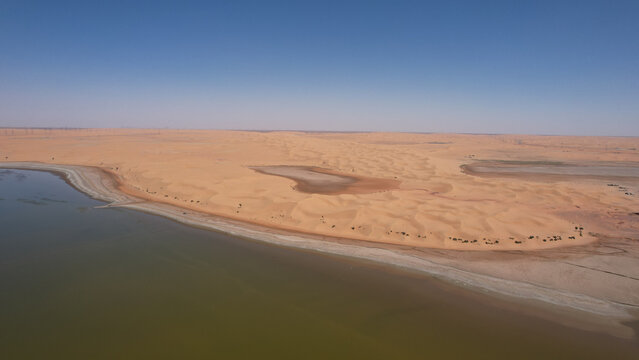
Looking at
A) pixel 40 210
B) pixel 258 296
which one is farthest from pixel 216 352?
pixel 40 210

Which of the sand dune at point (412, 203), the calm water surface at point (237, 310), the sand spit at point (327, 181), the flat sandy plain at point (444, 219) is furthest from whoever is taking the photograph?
the sand spit at point (327, 181)

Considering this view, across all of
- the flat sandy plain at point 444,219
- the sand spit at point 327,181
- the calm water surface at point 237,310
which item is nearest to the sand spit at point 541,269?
the flat sandy plain at point 444,219

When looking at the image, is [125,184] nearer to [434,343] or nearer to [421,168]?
[434,343]

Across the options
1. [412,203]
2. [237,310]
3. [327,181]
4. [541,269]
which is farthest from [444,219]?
[327,181]

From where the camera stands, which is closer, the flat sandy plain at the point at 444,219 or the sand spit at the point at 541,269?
the sand spit at the point at 541,269

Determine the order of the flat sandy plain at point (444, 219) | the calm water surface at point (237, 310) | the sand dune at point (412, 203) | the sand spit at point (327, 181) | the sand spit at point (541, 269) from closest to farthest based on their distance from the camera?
the calm water surface at point (237, 310), the sand spit at point (541, 269), the flat sandy plain at point (444, 219), the sand dune at point (412, 203), the sand spit at point (327, 181)

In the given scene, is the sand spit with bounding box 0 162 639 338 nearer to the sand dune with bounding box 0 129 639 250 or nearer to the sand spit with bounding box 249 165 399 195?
the sand dune with bounding box 0 129 639 250

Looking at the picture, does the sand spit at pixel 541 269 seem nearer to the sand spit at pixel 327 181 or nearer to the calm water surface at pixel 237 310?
the calm water surface at pixel 237 310
